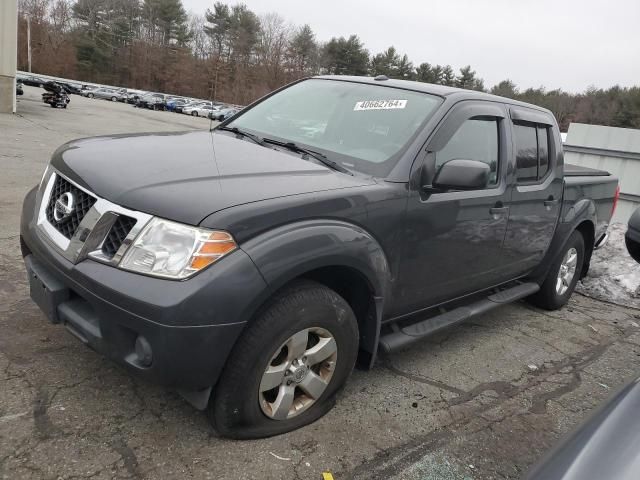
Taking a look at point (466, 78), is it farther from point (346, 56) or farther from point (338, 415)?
point (338, 415)

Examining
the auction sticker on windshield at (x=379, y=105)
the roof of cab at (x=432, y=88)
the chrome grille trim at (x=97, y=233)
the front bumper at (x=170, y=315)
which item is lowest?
the front bumper at (x=170, y=315)

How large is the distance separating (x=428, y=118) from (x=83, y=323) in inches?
83.8

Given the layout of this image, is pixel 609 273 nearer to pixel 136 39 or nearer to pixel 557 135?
pixel 557 135

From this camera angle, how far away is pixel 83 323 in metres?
2.25

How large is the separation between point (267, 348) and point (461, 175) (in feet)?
4.55

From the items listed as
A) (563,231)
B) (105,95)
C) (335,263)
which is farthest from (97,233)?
(105,95)

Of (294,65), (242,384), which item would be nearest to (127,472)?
(242,384)

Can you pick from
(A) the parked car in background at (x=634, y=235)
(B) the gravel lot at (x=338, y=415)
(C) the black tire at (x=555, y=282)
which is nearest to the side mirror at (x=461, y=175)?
(B) the gravel lot at (x=338, y=415)

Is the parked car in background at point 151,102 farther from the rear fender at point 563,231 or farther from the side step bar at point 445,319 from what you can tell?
the side step bar at point 445,319

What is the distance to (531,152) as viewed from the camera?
13.1 feet

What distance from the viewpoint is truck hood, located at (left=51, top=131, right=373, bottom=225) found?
7.11 feet

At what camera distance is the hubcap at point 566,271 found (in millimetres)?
4820

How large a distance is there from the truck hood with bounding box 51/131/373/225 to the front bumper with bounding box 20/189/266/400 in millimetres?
266

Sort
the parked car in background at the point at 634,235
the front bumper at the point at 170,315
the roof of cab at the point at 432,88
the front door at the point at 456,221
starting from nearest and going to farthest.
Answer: the front bumper at the point at 170,315
the front door at the point at 456,221
the roof of cab at the point at 432,88
the parked car in background at the point at 634,235
